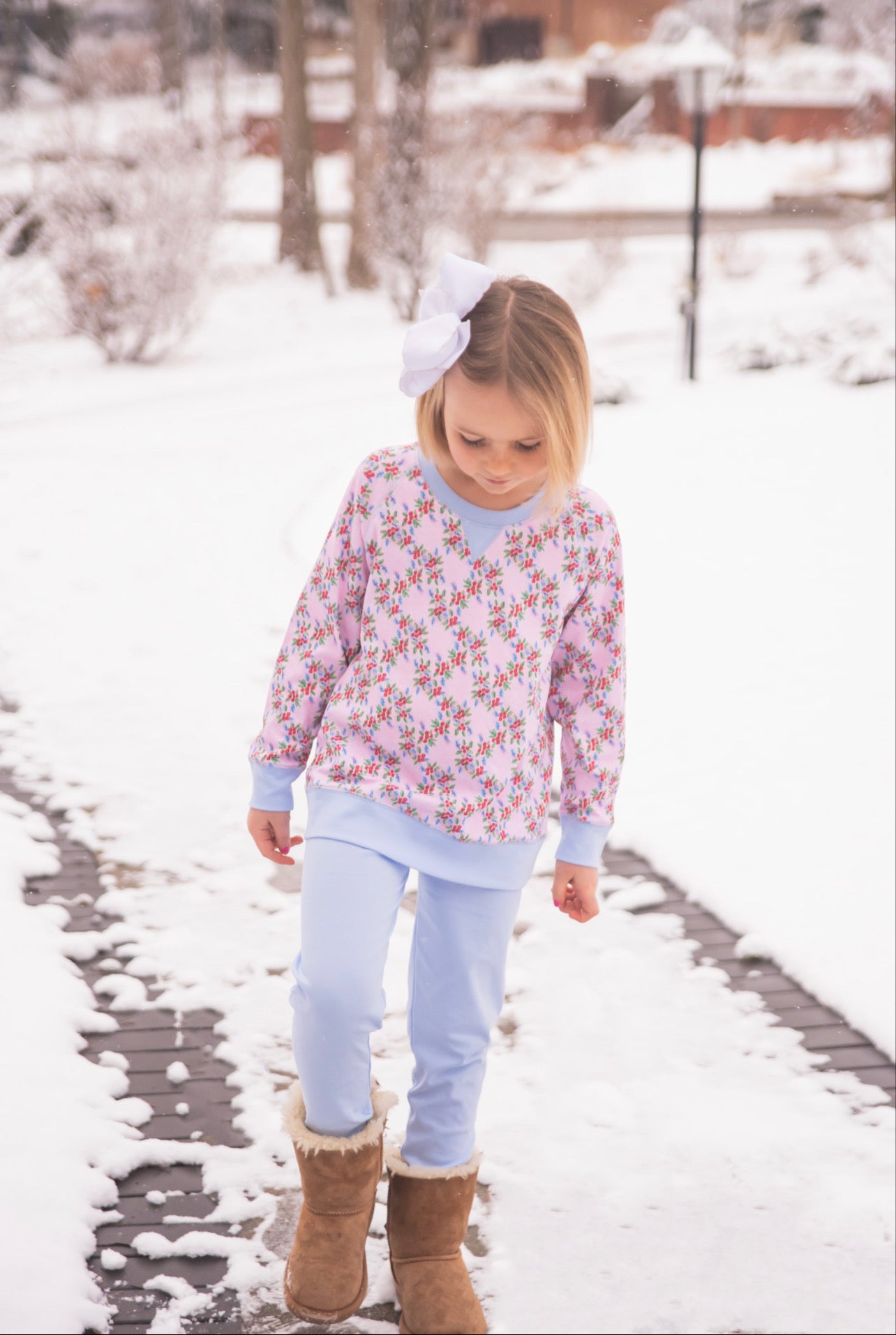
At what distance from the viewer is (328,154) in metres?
16.3

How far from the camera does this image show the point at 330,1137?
1.91 metres

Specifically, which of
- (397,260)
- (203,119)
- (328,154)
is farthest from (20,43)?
(328,154)

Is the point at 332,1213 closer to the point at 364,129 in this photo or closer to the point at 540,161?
the point at 364,129

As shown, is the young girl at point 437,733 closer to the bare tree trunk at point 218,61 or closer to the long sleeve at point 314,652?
the long sleeve at point 314,652

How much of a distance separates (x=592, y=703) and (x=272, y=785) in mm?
461

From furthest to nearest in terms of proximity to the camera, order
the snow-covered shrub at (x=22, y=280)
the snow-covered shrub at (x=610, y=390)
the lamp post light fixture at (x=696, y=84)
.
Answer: the lamp post light fixture at (x=696, y=84)
the snow-covered shrub at (x=22, y=280)
the snow-covered shrub at (x=610, y=390)

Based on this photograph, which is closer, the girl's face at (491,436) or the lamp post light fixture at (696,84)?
the girl's face at (491,436)

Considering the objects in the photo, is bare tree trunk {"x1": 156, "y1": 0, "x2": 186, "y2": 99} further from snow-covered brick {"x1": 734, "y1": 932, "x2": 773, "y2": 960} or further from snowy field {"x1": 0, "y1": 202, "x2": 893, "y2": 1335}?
snow-covered brick {"x1": 734, "y1": 932, "x2": 773, "y2": 960}

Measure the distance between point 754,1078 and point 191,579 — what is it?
3954mm

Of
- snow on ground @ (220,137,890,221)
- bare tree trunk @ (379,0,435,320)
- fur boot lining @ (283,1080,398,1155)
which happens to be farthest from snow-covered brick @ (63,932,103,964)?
snow on ground @ (220,137,890,221)

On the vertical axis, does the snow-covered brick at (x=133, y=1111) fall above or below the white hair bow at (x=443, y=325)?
below

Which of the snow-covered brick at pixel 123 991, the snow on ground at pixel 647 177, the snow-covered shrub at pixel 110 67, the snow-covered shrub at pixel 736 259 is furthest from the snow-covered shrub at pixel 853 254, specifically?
the snow-covered brick at pixel 123 991

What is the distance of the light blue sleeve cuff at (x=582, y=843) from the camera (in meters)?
2.01

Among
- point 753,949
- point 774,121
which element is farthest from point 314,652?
point 774,121
